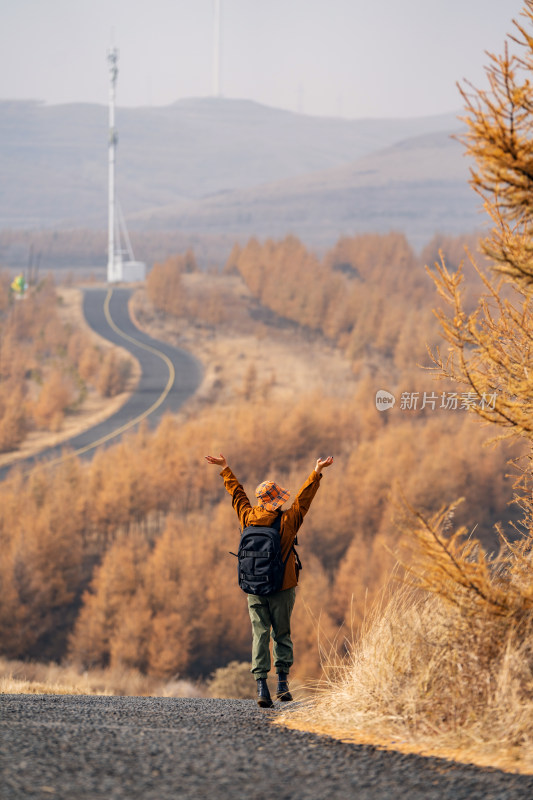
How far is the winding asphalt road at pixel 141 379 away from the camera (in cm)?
6712

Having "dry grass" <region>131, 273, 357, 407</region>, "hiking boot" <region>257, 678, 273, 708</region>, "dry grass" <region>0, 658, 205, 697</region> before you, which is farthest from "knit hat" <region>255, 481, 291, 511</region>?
"dry grass" <region>131, 273, 357, 407</region>

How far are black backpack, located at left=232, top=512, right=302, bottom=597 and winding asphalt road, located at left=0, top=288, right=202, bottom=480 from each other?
52431 mm

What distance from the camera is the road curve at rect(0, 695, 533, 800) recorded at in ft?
14.1

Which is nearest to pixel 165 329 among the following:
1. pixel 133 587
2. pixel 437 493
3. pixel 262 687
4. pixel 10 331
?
pixel 10 331

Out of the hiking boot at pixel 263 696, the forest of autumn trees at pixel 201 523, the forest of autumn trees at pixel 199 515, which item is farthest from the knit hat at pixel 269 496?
the forest of autumn trees at pixel 201 523

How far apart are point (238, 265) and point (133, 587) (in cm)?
8245

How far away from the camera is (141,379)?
8388cm

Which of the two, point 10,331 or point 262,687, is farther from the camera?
point 10,331

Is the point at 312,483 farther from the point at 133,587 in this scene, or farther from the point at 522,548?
the point at 133,587

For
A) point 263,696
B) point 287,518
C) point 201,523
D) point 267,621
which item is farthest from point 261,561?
point 201,523

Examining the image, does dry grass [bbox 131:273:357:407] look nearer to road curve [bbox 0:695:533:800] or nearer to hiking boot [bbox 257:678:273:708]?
hiking boot [bbox 257:678:273:708]

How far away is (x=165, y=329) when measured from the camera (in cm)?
10169

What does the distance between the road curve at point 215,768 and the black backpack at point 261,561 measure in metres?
0.84

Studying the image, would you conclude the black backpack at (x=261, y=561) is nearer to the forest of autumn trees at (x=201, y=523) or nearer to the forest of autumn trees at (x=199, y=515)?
the forest of autumn trees at (x=199, y=515)
